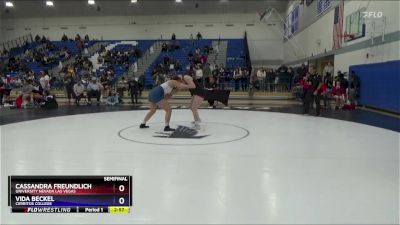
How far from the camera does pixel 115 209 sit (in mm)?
2859

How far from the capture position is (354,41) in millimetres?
Result: 13180

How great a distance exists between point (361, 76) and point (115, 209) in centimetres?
1195

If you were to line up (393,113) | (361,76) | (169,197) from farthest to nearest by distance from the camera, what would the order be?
(361,76), (393,113), (169,197)

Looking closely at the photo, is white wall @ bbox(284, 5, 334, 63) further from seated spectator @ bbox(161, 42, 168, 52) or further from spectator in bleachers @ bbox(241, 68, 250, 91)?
seated spectator @ bbox(161, 42, 168, 52)

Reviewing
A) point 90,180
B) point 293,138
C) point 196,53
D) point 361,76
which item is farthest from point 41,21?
point 90,180

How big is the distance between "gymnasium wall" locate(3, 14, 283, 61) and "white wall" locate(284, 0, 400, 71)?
5.65 m

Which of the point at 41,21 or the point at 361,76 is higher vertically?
the point at 41,21

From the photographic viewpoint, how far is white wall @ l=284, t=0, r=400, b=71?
10.4 metres

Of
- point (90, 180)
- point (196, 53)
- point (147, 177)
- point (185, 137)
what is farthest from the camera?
point (196, 53)

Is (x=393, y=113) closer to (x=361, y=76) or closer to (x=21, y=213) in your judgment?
(x=361, y=76)

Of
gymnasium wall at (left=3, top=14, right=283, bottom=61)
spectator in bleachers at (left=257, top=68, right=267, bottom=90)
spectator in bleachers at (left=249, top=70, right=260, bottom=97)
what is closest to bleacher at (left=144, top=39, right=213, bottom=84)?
gymnasium wall at (left=3, top=14, right=283, bottom=61)
